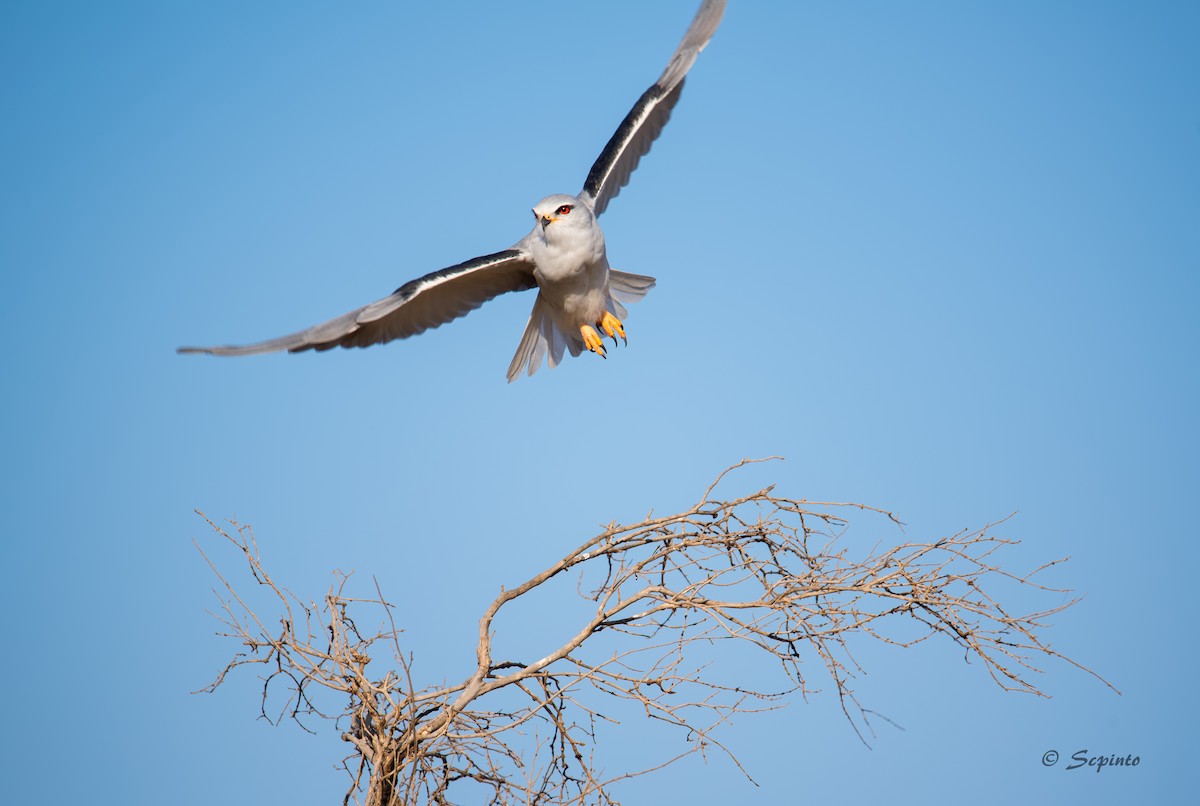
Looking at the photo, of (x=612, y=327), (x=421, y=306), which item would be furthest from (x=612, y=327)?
(x=421, y=306)

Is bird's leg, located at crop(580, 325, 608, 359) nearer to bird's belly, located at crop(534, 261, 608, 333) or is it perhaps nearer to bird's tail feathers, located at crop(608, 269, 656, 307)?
bird's belly, located at crop(534, 261, 608, 333)

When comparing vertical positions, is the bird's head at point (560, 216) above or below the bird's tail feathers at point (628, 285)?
below

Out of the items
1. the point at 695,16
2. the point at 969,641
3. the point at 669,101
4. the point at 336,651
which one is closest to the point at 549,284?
the point at 669,101

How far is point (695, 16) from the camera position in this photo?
9.16m

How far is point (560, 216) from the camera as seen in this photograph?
309 inches

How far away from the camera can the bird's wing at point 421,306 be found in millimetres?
6859

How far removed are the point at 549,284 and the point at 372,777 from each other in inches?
161

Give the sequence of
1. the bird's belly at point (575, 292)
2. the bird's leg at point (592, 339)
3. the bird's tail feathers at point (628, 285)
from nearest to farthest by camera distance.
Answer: the bird's belly at point (575, 292) < the bird's leg at point (592, 339) < the bird's tail feathers at point (628, 285)

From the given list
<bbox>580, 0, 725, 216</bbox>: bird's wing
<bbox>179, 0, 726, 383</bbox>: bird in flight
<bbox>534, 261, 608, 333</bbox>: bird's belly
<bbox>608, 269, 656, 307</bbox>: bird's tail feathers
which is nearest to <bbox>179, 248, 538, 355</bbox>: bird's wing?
<bbox>179, 0, 726, 383</bbox>: bird in flight

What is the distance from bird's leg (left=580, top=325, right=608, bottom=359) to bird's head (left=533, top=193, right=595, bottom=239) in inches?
31.0

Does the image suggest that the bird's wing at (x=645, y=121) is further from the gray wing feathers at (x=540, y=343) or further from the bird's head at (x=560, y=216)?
the gray wing feathers at (x=540, y=343)

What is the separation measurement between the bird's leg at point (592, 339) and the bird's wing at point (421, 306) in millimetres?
511

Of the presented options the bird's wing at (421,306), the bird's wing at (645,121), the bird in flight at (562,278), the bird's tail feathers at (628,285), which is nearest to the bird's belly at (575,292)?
the bird in flight at (562,278)

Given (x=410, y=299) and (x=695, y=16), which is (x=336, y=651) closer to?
(x=410, y=299)
